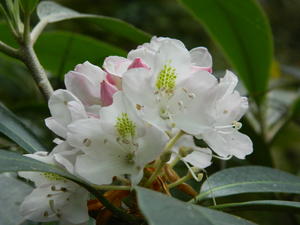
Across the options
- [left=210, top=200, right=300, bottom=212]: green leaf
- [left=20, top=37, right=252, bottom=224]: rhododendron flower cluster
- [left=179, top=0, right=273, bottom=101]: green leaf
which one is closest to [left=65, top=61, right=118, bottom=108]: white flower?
[left=20, top=37, right=252, bottom=224]: rhododendron flower cluster

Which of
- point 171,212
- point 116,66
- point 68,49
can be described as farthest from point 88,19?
point 171,212

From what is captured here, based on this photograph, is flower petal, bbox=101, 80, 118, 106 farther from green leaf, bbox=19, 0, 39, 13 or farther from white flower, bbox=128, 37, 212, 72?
green leaf, bbox=19, 0, 39, 13

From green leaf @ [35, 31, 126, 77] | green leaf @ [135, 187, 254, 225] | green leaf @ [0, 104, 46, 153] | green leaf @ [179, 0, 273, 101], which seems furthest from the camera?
green leaf @ [179, 0, 273, 101]

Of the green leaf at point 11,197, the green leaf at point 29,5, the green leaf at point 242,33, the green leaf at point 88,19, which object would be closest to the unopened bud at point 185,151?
the green leaf at point 11,197

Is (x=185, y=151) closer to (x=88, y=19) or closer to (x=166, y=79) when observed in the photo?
(x=166, y=79)

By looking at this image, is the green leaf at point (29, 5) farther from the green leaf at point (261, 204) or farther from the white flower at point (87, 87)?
the green leaf at point (261, 204)

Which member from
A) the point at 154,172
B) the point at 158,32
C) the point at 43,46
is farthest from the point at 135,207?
the point at 158,32

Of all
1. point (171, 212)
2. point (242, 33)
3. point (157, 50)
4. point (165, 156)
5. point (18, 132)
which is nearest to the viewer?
point (171, 212)
